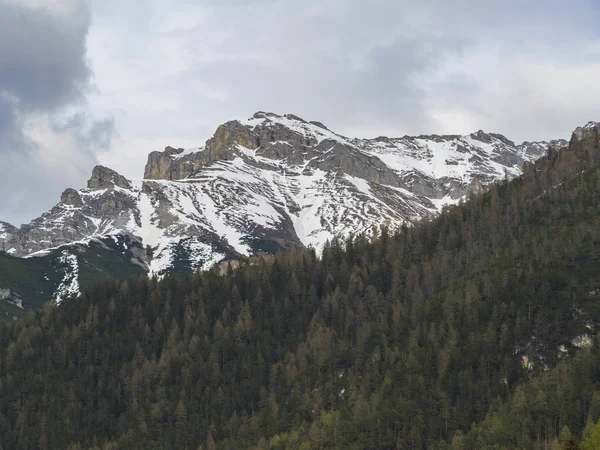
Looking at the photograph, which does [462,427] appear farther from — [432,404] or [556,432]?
[556,432]

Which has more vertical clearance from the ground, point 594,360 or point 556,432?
point 594,360

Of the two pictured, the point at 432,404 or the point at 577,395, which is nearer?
the point at 577,395

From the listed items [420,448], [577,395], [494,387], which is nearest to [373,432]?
[420,448]

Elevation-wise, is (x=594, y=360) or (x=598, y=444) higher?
(x=594, y=360)

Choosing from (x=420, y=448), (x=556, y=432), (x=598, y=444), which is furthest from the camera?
(x=420, y=448)

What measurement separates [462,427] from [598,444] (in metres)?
55.8

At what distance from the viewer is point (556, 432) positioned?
17538cm

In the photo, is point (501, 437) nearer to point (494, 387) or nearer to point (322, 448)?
point (494, 387)

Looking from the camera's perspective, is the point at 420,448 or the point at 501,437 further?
the point at 420,448

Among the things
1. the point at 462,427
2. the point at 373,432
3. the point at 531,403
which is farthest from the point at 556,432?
the point at 373,432

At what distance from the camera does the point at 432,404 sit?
654 feet

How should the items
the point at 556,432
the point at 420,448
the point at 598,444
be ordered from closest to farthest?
the point at 598,444 → the point at 556,432 → the point at 420,448

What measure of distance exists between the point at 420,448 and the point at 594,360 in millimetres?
39467

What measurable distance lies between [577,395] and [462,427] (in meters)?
23.9
